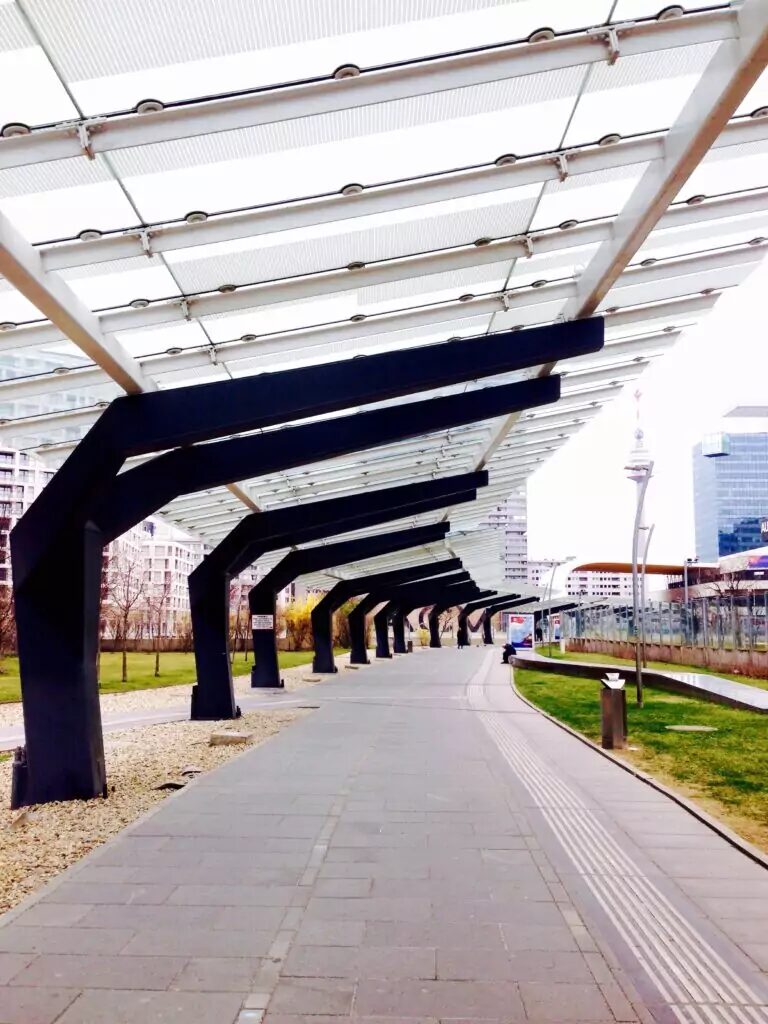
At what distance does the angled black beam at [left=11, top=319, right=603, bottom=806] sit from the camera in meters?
8.89

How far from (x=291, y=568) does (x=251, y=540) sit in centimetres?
890

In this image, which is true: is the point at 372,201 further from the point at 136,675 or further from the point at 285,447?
the point at 136,675

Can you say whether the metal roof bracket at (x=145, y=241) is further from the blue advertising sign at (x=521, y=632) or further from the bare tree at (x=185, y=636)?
the blue advertising sign at (x=521, y=632)

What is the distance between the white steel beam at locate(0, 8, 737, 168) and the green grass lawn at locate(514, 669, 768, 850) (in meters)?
5.85

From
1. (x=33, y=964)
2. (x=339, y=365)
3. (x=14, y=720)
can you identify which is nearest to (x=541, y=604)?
(x=14, y=720)

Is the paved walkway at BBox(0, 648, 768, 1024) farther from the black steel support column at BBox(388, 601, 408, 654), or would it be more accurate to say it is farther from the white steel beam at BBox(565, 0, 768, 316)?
the black steel support column at BBox(388, 601, 408, 654)

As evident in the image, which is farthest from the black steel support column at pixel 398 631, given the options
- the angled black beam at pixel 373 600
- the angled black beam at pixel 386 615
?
the angled black beam at pixel 386 615

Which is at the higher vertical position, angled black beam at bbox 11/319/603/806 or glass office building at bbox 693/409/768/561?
glass office building at bbox 693/409/768/561

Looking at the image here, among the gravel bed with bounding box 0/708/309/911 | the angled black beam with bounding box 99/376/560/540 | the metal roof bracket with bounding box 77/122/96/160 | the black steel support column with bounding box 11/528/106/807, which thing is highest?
the metal roof bracket with bounding box 77/122/96/160

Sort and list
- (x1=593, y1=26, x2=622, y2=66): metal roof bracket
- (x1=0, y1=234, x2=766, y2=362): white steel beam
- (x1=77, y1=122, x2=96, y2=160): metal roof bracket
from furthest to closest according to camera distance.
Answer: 1. (x1=0, y1=234, x2=766, y2=362): white steel beam
2. (x1=593, y1=26, x2=622, y2=66): metal roof bracket
3. (x1=77, y1=122, x2=96, y2=160): metal roof bracket

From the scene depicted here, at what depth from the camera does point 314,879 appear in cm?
591

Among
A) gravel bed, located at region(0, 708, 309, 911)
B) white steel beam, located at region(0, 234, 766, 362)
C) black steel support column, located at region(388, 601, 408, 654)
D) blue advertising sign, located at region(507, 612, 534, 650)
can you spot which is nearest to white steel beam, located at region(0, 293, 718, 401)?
white steel beam, located at region(0, 234, 766, 362)

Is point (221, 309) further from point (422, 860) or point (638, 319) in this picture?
point (638, 319)

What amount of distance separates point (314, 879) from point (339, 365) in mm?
5689
